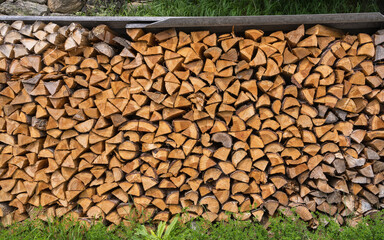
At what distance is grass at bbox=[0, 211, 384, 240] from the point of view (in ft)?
6.63

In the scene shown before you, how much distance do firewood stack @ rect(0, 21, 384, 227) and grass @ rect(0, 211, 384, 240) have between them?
0.32 feet

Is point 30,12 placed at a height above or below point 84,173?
above

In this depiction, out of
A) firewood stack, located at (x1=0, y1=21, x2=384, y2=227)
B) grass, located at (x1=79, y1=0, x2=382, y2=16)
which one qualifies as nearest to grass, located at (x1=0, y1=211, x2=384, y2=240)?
firewood stack, located at (x1=0, y1=21, x2=384, y2=227)

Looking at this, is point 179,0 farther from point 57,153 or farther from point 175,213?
point 175,213

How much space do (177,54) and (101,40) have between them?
0.58 meters

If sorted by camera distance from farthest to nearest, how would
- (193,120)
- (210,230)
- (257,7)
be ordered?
1. (257,7)
2. (210,230)
3. (193,120)

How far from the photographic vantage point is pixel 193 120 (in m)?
2.21

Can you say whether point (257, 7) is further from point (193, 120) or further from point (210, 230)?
point (210, 230)

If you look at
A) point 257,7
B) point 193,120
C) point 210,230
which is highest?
point 257,7

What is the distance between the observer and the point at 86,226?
2.32 meters

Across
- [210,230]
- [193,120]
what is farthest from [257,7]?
[210,230]

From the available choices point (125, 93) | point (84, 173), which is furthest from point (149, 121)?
point (84, 173)

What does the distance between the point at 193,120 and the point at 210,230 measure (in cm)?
88

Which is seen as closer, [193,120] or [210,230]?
[193,120]
